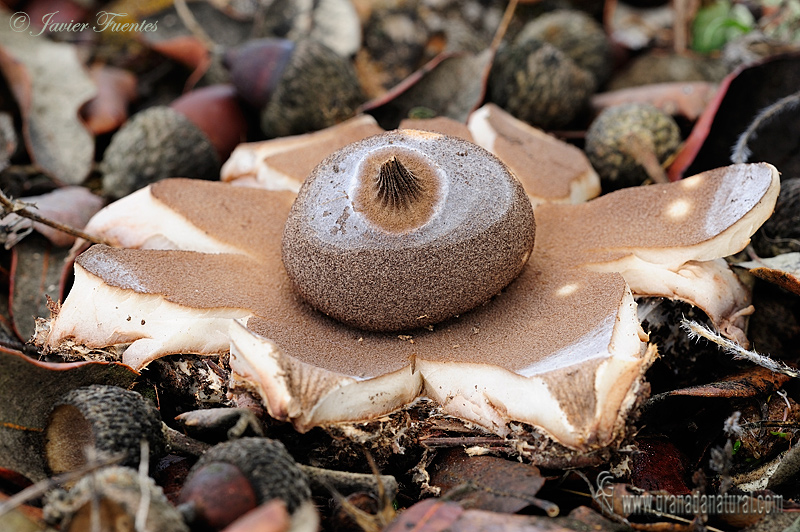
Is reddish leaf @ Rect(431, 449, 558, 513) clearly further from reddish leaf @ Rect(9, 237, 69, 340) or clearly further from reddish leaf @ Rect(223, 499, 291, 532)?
reddish leaf @ Rect(9, 237, 69, 340)

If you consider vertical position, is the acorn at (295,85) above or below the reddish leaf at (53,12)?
below

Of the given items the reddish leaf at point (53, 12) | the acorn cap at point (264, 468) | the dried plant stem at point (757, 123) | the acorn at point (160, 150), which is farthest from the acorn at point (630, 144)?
the reddish leaf at point (53, 12)

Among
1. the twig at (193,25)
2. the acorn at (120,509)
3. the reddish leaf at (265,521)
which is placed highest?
the twig at (193,25)

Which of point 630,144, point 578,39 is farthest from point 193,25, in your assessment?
point 630,144

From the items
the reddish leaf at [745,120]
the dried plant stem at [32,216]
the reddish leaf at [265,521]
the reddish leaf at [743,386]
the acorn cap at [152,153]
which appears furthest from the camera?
the acorn cap at [152,153]

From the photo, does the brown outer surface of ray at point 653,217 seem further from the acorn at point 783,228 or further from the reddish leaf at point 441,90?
the reddish leaf at point 441,90
